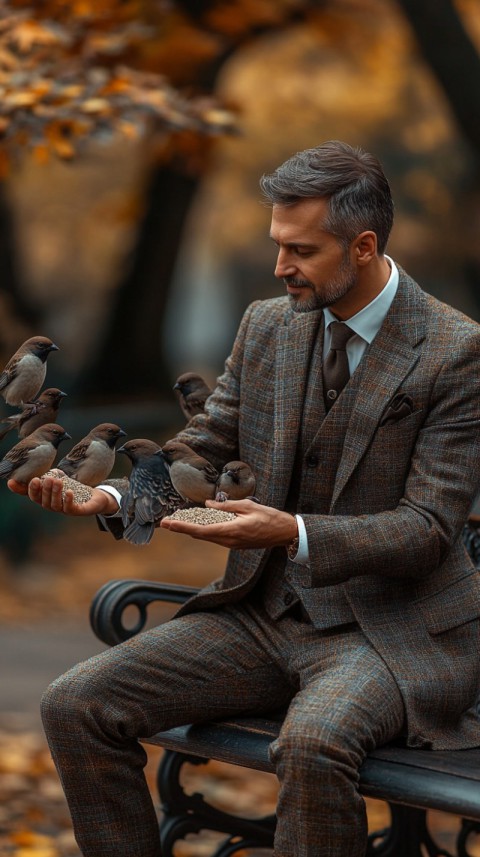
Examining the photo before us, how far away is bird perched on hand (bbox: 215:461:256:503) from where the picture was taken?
348 centimetres

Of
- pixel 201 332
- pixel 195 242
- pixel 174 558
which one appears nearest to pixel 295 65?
pixel 174 558

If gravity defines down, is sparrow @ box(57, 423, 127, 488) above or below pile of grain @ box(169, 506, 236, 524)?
above

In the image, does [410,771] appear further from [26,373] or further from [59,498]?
[26,373]

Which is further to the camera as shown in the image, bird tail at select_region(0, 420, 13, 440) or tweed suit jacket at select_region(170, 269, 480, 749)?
tweed suit jacket at select_region(170, 269, 480, 749)

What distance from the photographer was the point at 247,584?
3996 millimetres

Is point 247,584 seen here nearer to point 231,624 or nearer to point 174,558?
point 231,624

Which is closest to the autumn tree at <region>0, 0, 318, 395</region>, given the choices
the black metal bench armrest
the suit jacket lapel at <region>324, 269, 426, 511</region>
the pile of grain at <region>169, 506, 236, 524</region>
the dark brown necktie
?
the black metal bench armrest

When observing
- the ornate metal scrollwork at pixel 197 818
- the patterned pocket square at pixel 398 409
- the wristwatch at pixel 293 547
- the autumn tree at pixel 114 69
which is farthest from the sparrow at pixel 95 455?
the autumn tree at pixel 114 69

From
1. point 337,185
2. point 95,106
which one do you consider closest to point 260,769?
point 337,185

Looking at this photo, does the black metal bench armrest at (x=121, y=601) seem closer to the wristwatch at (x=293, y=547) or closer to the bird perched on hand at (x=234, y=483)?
the wristwatch at (x=293, y=547)

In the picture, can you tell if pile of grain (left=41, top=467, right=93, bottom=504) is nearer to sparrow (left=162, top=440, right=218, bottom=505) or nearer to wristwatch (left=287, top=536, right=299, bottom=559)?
sparrow (left=162, top=440, right=218, bottom=505)

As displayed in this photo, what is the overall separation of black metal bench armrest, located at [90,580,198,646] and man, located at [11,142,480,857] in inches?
21.6

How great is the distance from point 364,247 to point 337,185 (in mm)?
189

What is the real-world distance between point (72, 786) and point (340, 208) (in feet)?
5.46
